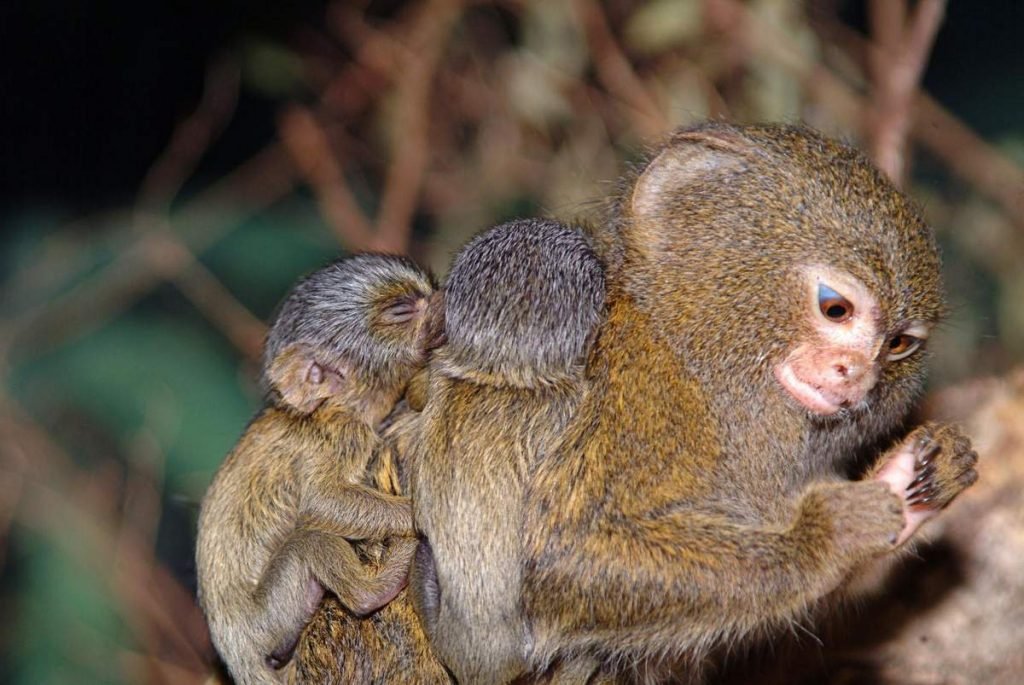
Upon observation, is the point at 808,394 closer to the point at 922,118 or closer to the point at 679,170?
the point at 679,170

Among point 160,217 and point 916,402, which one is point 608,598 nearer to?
point 916,402

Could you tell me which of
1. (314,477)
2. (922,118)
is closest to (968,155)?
(922,118)

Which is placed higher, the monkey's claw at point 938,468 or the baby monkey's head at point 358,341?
the baby monkey's head at point 358,341

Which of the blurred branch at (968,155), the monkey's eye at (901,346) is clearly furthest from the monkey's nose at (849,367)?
the blurred branch at (968,155)

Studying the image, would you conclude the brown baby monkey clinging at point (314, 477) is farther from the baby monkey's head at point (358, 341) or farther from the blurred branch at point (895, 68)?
the blurred branch at point (895, 68)

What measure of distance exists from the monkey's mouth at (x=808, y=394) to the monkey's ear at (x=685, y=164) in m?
0.39

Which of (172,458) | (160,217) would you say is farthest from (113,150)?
(172,458)

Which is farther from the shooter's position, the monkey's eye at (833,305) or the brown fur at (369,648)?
the brown fur at (369,648)

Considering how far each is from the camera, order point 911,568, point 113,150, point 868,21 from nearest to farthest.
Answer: point 911,568 < point 868,21 < point 113,150

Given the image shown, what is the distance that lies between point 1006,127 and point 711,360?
1462 mm

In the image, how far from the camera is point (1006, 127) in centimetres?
309

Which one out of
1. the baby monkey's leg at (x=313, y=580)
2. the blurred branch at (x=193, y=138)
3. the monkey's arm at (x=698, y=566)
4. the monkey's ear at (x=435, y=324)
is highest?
the blurred branch at (x=193, y=138)

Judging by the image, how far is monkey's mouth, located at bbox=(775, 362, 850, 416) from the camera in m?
2.09

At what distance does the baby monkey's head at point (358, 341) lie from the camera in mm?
2342
